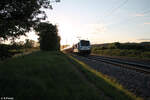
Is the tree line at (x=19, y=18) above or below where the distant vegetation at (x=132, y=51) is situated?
above

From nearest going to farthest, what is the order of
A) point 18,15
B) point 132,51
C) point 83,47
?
point 18,15, point 83,47, point 132,51

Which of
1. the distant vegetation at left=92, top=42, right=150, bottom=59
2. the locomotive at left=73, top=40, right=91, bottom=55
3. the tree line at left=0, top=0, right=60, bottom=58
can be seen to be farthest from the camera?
the locomotive at left=73, top=40, right=91, bottom=55

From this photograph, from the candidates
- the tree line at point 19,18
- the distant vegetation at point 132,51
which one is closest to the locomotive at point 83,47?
the distant vegetation at point 132,51

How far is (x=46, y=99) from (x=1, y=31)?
550 cm

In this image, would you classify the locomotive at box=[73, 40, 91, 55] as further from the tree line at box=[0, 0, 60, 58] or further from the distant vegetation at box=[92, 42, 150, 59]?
the tree line at box=[0, 0, 60, 58]

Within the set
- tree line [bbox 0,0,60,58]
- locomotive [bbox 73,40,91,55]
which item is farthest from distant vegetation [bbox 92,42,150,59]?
tree line [bbox 0,0,60,58]

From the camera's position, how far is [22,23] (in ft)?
25.0

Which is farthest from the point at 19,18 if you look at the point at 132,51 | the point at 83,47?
the point at 132,51

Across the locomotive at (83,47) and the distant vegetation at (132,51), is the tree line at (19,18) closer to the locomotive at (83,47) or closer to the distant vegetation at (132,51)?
the locomotive at (83,47)

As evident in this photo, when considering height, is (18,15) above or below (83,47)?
above

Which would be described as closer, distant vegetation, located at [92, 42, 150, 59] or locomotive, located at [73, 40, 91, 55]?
distant vegetation, located at [92, 42, 150, 59]

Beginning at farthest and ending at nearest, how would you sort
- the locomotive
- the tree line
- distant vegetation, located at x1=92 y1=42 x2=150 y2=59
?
the locomotive
distant vegetation, located at x1=92 y1=42 x2=150 y2=59
the tree line

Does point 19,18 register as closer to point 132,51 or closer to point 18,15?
point 18,15

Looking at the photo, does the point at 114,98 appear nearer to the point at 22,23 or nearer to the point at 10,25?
the point at 10,25
